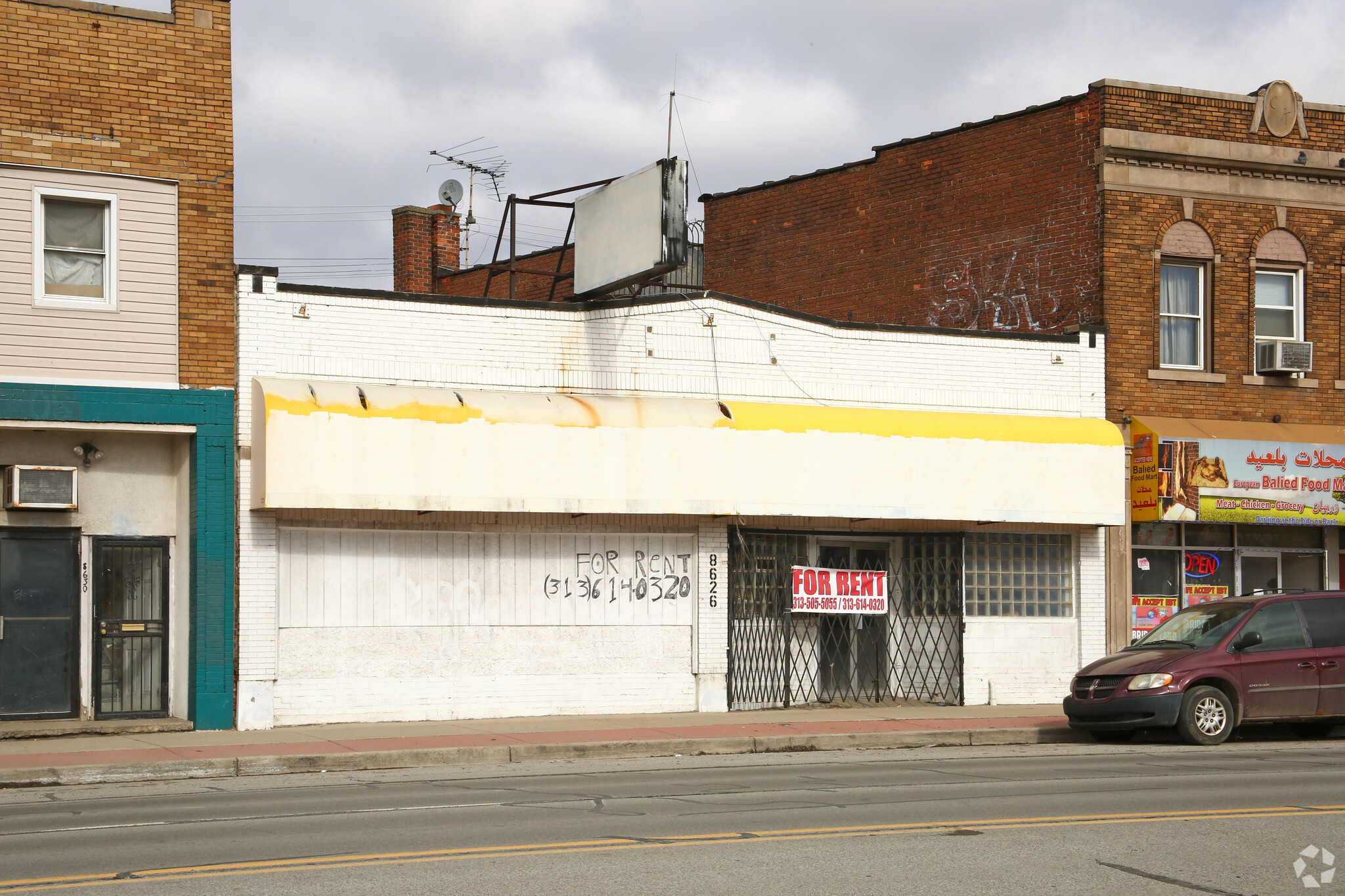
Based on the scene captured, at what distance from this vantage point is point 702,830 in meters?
9.32

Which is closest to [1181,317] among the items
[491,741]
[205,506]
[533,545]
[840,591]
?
[840,591]

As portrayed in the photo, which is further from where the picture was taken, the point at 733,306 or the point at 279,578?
the point at 733,306

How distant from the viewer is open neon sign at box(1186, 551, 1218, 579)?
67.9ft

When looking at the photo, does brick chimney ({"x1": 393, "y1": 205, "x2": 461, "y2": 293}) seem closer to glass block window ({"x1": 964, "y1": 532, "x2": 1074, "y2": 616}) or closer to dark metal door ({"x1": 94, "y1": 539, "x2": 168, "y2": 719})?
dark metal door ({"x1": 94, "y1": 539, "x2": 168, "y2": 719})

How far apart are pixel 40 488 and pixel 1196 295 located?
16.3 meters

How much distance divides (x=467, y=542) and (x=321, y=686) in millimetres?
2392

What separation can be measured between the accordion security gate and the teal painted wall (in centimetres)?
630

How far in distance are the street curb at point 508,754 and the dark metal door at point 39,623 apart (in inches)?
140

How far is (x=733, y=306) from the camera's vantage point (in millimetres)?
18438

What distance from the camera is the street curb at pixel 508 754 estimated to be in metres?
12.6

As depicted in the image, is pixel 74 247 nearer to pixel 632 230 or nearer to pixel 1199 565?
pixel 632 230

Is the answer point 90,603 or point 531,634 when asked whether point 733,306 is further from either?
point 90,603

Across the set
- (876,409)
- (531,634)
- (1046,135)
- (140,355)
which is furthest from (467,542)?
(1046,135)

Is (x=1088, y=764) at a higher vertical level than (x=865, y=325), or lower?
lower
